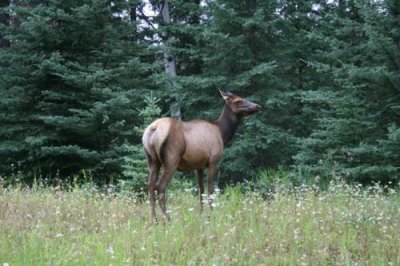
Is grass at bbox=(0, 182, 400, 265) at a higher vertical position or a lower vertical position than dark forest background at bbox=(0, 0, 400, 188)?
lower

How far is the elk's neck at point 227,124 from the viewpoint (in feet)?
27.2

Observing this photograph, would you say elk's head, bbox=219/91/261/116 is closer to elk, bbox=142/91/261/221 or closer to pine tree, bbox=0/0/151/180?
elk, bbox=142/91/261/221

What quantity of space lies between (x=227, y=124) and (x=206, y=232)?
9.32 feet

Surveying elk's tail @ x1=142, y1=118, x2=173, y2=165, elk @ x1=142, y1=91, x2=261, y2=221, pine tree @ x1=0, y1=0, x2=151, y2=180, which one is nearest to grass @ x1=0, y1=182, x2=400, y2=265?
elk @ x1=142, y1=91, x2=261, y2=221

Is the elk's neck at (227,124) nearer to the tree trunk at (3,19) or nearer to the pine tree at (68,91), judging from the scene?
the pine tree at (68,91)

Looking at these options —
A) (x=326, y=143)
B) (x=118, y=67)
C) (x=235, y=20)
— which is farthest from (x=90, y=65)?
(x=326, y=143)

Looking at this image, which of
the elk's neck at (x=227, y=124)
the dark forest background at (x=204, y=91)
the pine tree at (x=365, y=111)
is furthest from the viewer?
the dark forest background at (x=204, y=91)

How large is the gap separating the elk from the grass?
521mm

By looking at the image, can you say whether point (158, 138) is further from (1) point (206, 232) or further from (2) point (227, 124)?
(2) point (227, 124)

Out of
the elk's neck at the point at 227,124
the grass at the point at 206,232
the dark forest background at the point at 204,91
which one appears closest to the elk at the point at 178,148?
the elk's neck at the point at 227,124

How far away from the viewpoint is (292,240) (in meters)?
5.78

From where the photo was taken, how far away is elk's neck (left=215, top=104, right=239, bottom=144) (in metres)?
8.30

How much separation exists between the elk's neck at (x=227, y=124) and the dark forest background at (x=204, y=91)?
2.25 m

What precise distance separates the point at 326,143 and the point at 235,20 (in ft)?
14.1
